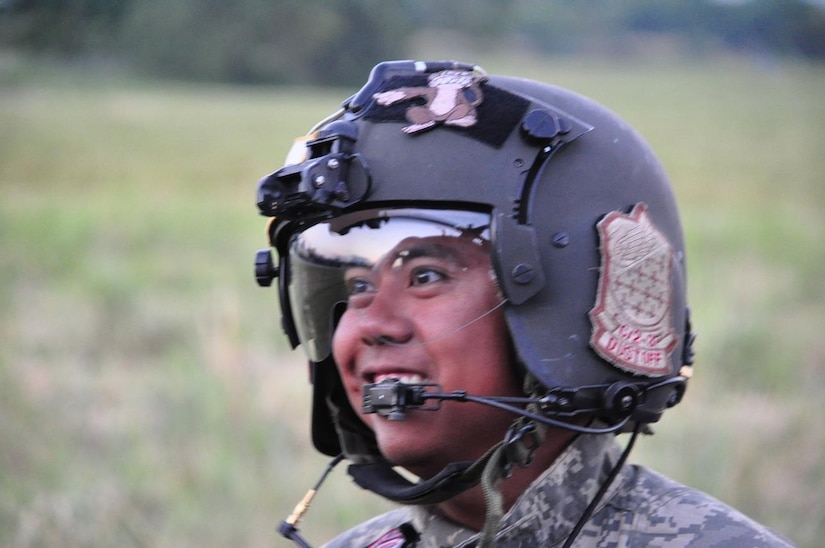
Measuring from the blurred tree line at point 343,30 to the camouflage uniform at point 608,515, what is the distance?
5.02 m

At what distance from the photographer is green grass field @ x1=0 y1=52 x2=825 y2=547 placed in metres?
5.24

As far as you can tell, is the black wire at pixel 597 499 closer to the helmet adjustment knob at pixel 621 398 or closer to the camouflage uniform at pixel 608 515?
the camouflage uniform at pixel 608 515

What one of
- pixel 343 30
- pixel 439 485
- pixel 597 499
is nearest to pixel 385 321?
pixel 439 485

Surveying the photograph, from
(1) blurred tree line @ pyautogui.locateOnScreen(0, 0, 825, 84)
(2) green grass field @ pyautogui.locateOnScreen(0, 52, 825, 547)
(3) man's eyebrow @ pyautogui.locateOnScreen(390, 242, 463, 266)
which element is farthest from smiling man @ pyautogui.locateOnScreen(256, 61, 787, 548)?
(1) blurred tree line @ pyautogui.locateOnScreen(0, 0, 825, 84)

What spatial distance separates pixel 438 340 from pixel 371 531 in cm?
68

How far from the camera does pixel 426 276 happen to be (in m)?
2.13

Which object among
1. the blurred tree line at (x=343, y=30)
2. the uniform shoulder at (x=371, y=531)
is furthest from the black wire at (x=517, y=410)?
the blurred tree line at (x=343, y=30)

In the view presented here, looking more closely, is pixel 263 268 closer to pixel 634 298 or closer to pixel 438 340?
pixel 438 340

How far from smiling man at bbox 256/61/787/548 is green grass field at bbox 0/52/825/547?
109 inches

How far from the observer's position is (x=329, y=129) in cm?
221

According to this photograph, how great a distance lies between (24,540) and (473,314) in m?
3.13

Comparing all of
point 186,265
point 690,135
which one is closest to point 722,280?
point 186,265

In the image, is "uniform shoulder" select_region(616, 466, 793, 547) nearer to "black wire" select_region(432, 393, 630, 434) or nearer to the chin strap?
"black wire" select_region(432, 393, 630, 434)

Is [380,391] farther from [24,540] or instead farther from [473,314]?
[24,540]
